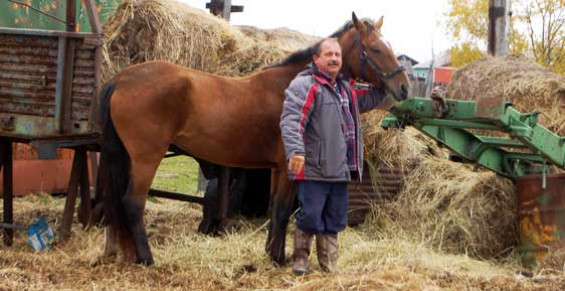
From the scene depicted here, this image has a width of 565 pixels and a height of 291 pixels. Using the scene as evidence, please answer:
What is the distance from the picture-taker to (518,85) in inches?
347

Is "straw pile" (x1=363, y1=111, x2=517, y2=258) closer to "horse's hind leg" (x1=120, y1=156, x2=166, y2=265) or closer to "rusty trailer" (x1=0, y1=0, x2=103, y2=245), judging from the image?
"horse's hind leg" (x1=120, y1=156, x2=166, y2=265)

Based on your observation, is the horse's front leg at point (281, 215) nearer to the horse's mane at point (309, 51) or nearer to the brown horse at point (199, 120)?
the brown horse at point (199, 120)

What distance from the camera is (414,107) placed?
21.1 ft

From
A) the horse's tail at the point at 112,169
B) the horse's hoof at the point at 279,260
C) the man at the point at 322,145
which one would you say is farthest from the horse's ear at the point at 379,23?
the horse's tail at the point at 112,169

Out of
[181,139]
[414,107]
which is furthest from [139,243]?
[414,107]

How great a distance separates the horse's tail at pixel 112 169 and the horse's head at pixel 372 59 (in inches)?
75.0

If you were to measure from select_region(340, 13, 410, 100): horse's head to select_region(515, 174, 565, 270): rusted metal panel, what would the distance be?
147cm

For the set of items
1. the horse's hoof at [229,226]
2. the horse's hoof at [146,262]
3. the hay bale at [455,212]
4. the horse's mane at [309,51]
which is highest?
the horse's mane at [309,51]

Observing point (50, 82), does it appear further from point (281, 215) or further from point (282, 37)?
point (282, 37)

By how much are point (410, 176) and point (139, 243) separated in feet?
10.4

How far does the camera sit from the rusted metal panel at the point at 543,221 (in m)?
6.68

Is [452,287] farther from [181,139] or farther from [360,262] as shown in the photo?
[181,139]

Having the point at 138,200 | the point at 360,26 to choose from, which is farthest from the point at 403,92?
the point at 138,200

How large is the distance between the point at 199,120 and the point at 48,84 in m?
1.37
